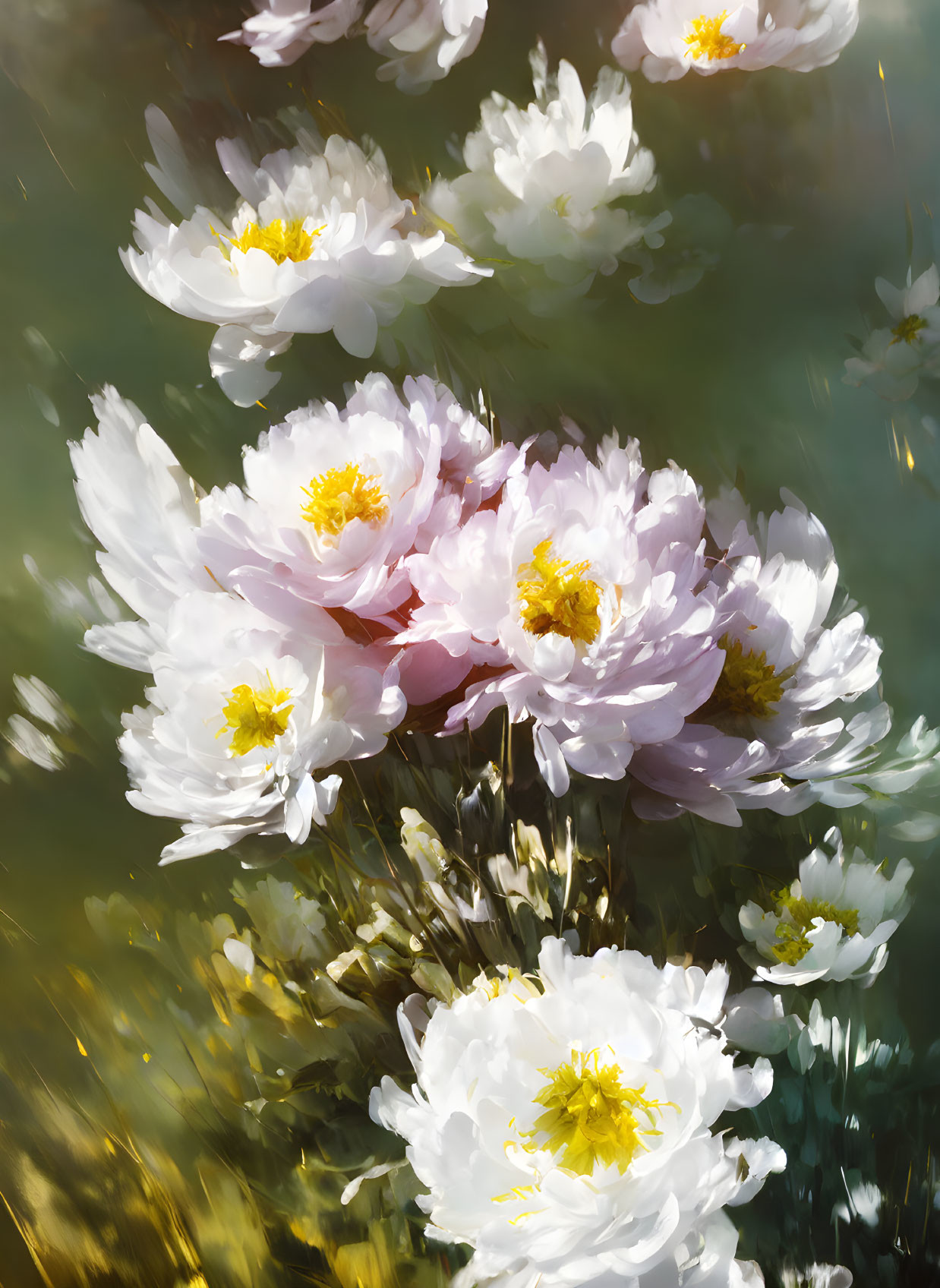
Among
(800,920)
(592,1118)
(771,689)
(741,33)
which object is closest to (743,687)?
(771,689)

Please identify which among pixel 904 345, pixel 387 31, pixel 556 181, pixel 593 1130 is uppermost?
pixel 387 31

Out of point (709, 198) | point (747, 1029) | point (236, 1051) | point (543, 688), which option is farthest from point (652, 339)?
point (236, 1051)

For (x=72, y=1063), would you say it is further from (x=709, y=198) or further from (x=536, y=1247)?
(x=709, y=198)

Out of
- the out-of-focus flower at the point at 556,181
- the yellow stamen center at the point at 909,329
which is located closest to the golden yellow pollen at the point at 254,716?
the out-of-focus flower at the point at 556,181

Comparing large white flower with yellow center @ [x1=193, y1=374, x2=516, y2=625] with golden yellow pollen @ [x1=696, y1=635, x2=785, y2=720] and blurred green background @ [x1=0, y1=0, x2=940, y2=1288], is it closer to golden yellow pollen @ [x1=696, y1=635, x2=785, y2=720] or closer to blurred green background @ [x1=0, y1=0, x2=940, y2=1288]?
blurred green background @ [x1=0, y1=0, x2=940, y2=1288]

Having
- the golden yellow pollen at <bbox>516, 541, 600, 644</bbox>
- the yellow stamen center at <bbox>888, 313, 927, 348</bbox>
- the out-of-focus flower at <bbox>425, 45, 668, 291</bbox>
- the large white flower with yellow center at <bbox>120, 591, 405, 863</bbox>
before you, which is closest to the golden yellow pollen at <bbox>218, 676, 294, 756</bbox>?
the large white flower with yellow center at <bbox>120, 591, 405, 863</bbox>

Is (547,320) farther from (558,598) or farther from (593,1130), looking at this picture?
(593,1130)

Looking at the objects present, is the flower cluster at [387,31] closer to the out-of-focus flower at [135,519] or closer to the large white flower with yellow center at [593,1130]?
the out-of-focus flower at [135,519]
